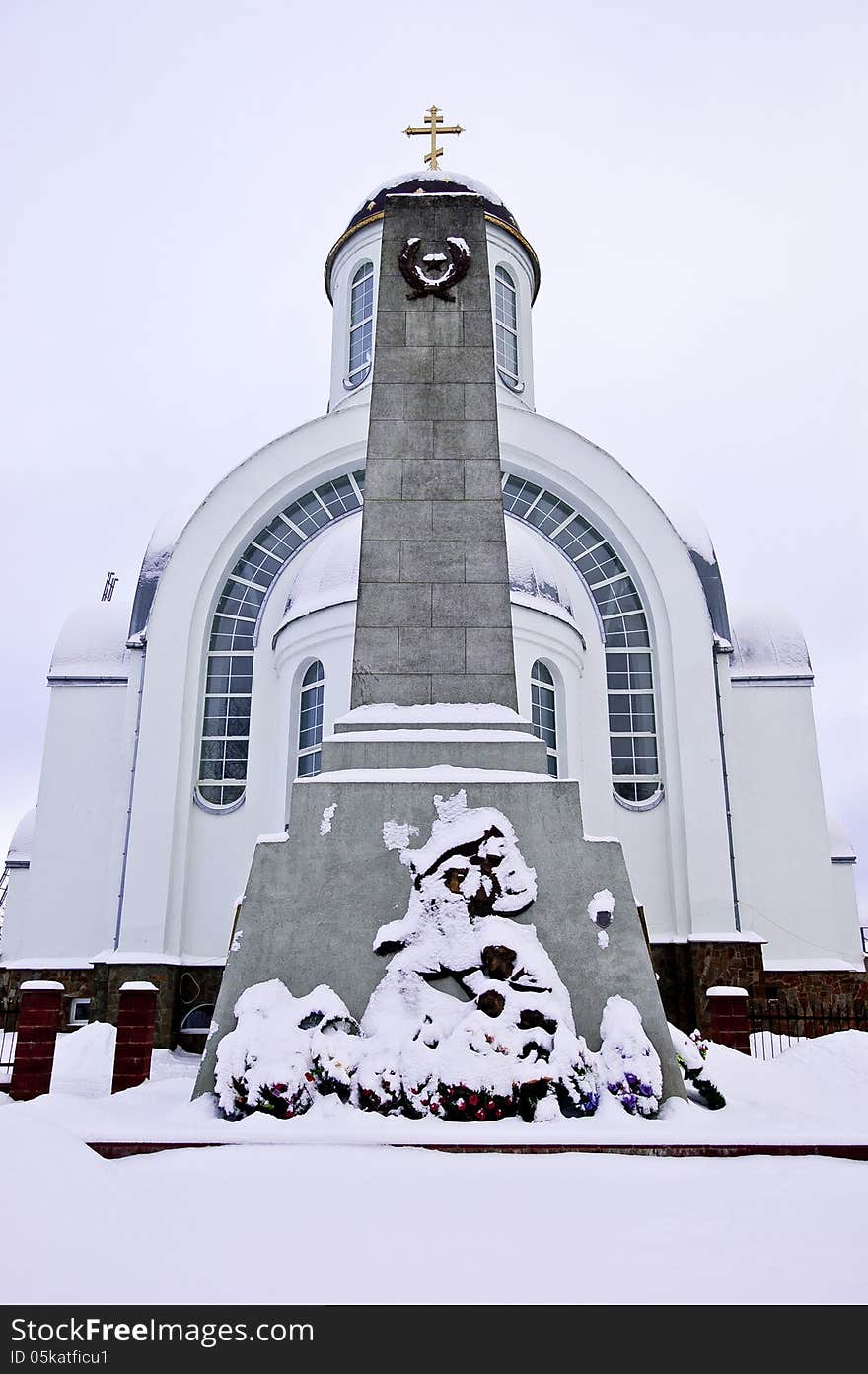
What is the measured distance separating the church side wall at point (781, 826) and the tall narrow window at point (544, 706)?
2675 mm

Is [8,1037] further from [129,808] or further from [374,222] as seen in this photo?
[374,222]

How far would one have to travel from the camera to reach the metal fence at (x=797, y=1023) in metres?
12.2

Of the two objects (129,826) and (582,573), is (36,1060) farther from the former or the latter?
(582,573)

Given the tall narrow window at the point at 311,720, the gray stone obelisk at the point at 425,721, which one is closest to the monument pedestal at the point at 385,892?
the gray stone obelisk at the point at 425,721

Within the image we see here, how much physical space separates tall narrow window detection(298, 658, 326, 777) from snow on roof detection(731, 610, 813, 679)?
6827mm

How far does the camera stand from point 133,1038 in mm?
7648

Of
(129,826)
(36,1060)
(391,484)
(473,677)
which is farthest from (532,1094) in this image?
(129,826)

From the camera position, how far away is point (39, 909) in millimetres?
14430

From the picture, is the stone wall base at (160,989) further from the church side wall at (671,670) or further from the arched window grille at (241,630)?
the church side wall at (671,670)

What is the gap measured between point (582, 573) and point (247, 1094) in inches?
456

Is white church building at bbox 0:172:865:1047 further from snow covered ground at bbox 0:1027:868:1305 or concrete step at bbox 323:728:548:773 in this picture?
snow covered ground at bbox 0:1027:868:1305

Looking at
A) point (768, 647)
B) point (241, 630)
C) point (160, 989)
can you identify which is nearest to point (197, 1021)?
point (160, 989)

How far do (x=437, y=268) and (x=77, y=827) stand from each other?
1017cm

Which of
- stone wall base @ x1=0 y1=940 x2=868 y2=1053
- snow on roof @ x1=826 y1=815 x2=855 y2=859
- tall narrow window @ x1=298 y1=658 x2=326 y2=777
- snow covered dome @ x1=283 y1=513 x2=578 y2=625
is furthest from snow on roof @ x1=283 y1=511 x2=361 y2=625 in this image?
snow on roof @ x1=826 y1=815 x2=855 y2=859
